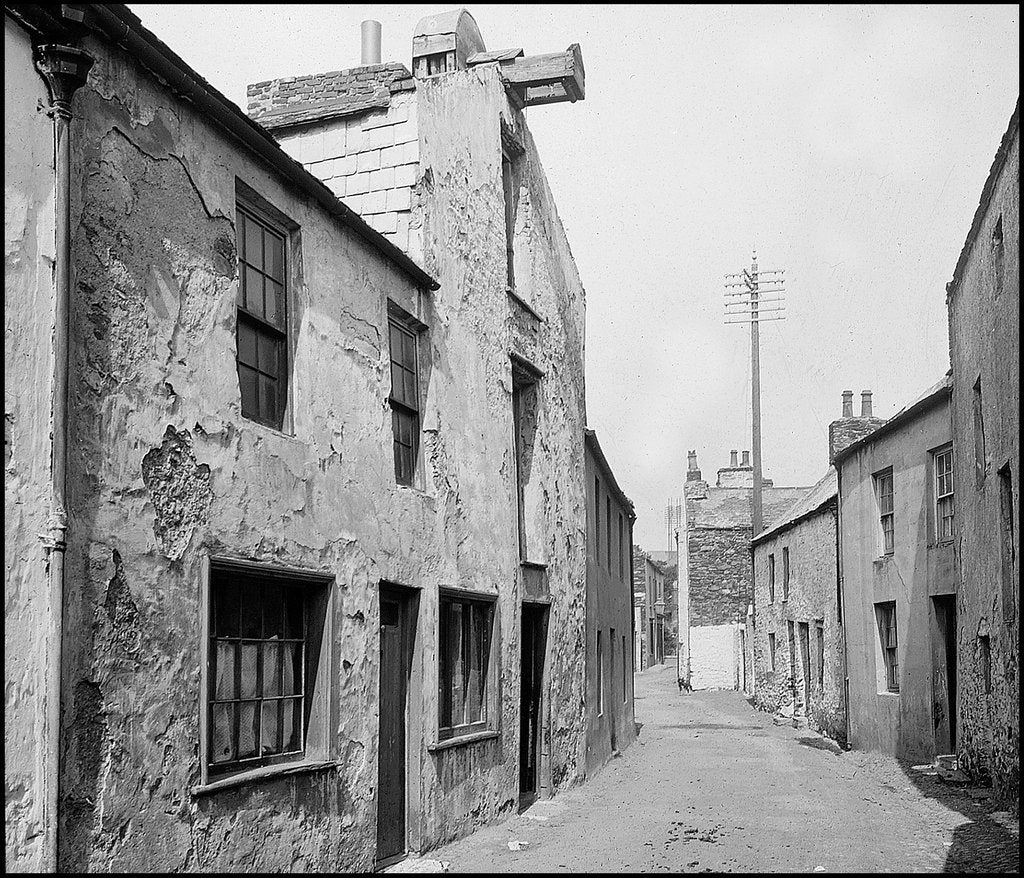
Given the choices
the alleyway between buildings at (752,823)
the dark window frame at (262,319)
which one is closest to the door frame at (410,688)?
the alleyway between buildings at (752,823)

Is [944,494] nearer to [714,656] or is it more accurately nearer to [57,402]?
[57,402]

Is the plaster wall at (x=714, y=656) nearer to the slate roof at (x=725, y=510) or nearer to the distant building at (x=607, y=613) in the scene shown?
the slate roof at (x=725, y=510)

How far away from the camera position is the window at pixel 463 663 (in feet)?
38.1

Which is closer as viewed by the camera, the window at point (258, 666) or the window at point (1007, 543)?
the window at point (258, 666)

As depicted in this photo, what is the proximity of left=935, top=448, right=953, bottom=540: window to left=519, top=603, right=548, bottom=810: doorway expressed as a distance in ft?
21.0

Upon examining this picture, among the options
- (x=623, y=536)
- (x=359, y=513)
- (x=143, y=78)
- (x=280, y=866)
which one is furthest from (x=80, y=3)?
(x=623, y=536)

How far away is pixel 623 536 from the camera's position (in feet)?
87.1

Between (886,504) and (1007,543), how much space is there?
7506mm

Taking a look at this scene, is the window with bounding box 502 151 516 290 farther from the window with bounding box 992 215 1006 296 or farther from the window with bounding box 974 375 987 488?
the window with bounding box 974 375 987 488

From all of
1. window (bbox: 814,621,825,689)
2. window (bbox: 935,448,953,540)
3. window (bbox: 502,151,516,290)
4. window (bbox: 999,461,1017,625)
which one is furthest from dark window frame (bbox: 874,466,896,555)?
window (bbox: 502,151,516,290)

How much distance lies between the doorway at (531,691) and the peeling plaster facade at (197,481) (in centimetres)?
212

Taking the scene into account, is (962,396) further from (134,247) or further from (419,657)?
(134,247)

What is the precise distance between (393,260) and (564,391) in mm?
6773

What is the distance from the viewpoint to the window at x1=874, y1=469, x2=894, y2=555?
20219mm
